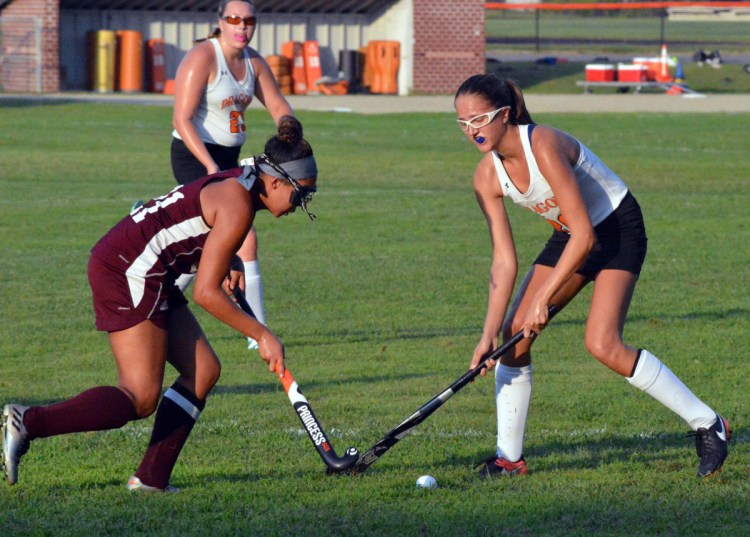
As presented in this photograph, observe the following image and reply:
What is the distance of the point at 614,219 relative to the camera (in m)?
5.66

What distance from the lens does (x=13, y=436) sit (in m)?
4.96

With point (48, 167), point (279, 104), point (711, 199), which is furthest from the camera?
point (48, 167)

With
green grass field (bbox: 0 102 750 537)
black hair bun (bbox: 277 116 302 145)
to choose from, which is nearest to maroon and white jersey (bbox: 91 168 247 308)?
black hair bun (bbox: 277 116 302 145)

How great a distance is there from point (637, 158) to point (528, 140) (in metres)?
15.4

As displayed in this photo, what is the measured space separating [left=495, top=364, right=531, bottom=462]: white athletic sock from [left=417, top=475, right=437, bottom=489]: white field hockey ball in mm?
421

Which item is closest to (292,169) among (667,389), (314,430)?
(314,430)

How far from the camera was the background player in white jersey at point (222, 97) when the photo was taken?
26.1ft

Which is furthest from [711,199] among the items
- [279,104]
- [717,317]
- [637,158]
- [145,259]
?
[145,259]

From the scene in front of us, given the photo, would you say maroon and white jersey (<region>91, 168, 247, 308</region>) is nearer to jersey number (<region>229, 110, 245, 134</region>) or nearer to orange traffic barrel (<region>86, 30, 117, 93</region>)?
jersey number (<region>229, 110, 245, 134</region>)

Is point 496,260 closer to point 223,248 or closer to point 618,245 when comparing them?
point 618,245

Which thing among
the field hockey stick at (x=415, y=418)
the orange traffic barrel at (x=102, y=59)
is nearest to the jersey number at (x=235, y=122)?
the field hockey stick at (x=415, y=418)

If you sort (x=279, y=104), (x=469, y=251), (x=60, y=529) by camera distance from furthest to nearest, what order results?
(x=469, y=251) → (x=279, y=104) → (x=60, y=529)

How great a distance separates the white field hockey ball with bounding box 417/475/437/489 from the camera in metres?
5.41

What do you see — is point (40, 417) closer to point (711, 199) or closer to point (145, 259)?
point (145, 259)
